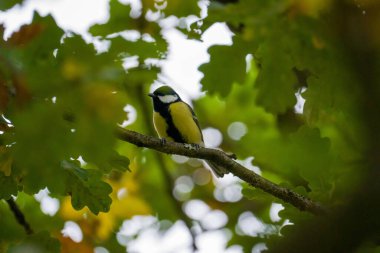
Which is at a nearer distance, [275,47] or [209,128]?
[275,47]

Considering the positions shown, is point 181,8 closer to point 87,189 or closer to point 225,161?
point 225,161

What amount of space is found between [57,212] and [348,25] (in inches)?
161

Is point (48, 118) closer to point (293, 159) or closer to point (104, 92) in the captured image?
point (104, 92)

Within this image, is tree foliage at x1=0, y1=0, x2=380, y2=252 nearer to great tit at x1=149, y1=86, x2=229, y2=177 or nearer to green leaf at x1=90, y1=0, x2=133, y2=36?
green leaf at x1=90, y1=0, x2=133, y2=36

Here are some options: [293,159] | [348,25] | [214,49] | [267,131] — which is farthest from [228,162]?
[267,131]

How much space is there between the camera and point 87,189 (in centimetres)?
307

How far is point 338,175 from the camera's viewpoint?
336 centimetres

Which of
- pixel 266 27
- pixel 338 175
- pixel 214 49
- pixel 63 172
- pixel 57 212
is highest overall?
pixel 266 27

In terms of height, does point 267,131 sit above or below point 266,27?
below

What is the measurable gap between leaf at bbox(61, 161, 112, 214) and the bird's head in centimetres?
249

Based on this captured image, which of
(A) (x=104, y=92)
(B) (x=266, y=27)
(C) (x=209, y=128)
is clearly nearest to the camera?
(A) (x=104, y=92)

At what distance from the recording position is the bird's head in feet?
18.2

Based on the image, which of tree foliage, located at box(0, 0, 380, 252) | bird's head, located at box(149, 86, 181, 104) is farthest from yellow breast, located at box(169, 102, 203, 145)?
tree foliage, located at box(0, 0, 380, 252)

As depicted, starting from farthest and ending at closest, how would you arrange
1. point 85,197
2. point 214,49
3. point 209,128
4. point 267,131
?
1. point 209,128
2. point 267,131
3. point 214,49
4. point 85,197
